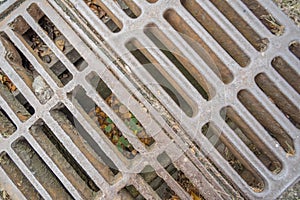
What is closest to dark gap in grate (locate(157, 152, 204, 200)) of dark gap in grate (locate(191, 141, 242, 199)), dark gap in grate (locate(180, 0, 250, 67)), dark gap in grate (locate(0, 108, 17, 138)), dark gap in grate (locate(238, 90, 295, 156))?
dark gap in grate (locate(191, 141, 242, 199))

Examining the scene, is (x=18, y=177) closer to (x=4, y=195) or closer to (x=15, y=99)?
(x=4, y=195)

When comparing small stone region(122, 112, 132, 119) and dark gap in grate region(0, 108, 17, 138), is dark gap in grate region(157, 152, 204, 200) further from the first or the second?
dark gap in grate region(0, 108, 17, 138)

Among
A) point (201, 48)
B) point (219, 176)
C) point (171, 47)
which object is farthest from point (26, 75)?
point (219, 176)

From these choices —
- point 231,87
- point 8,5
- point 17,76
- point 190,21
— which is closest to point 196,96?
point 231,87

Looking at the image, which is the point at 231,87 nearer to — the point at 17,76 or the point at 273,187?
the point at 273,187

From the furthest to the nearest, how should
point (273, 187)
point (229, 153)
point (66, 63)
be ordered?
point (229, 153)
point (66, 63)
point (273, 187)

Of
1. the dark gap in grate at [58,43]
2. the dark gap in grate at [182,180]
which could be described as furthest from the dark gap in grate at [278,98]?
the dark gap in grate at [58,43]
